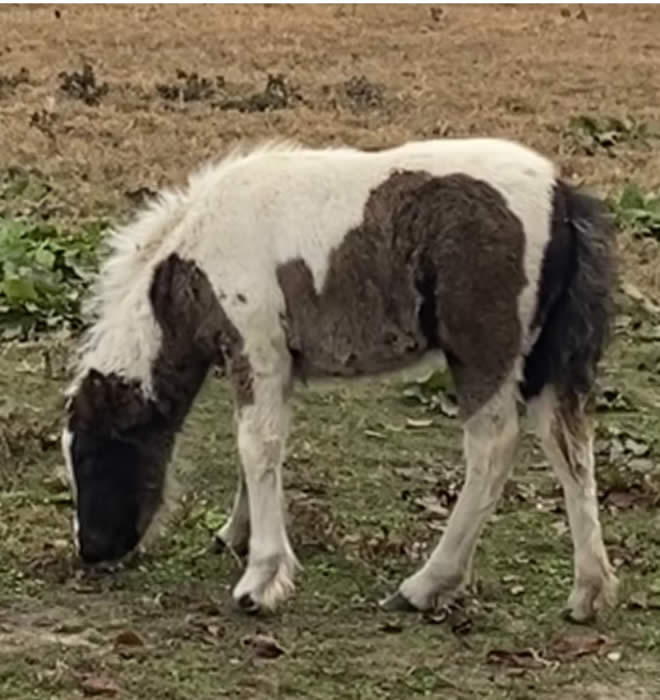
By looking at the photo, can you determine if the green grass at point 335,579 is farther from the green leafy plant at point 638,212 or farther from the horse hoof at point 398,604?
the green leafy plant at point 638,212

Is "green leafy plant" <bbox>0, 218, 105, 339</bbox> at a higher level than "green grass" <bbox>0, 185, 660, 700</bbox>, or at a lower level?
lower

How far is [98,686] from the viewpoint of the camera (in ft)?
18.1

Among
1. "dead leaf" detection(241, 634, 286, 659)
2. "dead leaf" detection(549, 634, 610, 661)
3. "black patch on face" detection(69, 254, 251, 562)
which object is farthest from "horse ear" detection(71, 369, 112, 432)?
"dead leaf" detection(549, 634, 610, 661)

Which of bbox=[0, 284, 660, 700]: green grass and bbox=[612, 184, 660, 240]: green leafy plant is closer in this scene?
bbox=[0, 284, 660, 700]: green grass

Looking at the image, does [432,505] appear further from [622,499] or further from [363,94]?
[363,94]

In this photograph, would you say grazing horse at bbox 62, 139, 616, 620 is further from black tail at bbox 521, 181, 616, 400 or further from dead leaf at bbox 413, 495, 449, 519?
dead leaf at bbox 413, 495, 449, 519

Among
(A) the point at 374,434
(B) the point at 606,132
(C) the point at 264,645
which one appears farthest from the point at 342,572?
(B) the point at 606,132

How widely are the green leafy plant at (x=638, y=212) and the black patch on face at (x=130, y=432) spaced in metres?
6.51

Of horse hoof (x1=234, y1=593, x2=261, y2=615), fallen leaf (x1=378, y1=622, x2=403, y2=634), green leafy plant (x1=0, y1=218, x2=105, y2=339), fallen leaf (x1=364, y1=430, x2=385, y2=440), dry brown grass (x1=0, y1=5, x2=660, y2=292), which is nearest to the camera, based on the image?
fallen leaf (x1=378, y1=622, x2=403, y2=634)

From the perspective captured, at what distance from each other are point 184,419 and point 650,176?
31.2 ft

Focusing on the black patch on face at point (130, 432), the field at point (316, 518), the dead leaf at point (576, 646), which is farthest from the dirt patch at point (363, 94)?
the dead leaf at point (576, 646)

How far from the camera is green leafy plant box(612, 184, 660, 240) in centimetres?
1280

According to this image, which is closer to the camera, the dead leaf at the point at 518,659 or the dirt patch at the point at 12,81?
the dead leaf at the point at 518,659

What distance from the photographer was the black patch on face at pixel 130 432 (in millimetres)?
6535
